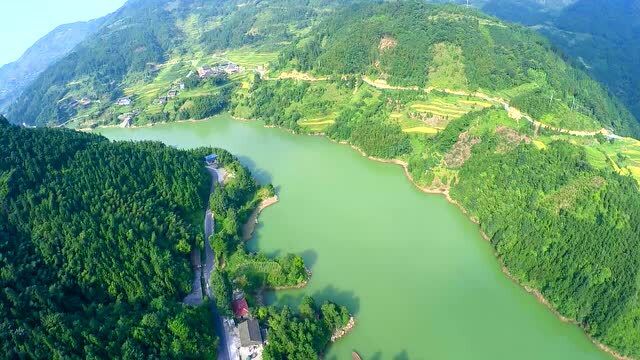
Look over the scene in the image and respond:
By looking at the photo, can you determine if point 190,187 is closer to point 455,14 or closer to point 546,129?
point 546,129

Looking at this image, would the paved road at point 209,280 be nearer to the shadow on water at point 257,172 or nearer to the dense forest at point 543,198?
the shadow on water at point 257,172

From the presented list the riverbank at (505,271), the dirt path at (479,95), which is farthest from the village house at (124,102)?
the riverbank at (505,271)

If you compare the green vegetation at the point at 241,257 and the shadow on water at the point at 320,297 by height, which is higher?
the green vegetation at the point at 241,257

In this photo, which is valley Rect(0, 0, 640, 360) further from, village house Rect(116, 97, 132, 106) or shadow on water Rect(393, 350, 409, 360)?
village house Rect(116, 97, 132, 106)

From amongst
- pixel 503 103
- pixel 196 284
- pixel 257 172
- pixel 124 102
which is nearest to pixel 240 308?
pixel 196 284

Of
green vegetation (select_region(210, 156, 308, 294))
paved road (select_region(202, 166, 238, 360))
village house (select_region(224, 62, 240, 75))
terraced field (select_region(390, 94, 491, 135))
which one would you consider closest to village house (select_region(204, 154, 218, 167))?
paved road (select_region(202, 166, 238, 360))

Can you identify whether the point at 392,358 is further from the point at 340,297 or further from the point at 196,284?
the point at 196,284

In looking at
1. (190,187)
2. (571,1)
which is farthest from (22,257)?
(571,1)
